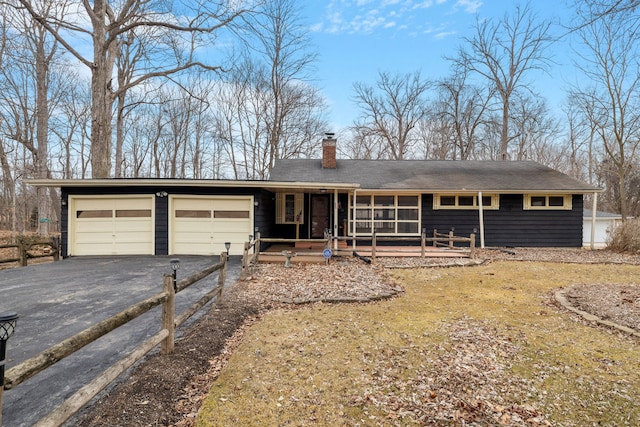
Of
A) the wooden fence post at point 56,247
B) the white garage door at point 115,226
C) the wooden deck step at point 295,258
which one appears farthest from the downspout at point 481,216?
the wooden fence post at point 56,247

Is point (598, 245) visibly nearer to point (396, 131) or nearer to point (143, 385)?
point (396, 131)

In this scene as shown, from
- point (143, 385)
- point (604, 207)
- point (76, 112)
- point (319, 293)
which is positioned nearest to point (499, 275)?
point (319, 293)

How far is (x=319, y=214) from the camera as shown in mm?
13516

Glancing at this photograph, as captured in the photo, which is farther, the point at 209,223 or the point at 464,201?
the point at 464,201

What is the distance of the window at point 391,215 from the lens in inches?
→ 519

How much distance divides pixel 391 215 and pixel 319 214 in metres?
3.10

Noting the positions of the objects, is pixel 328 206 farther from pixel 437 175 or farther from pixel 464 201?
pixel 464 201

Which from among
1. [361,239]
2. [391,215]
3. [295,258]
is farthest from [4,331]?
[391,215]

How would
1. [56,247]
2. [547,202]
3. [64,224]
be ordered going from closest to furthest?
[56,247] → [64,224] → [547,202]

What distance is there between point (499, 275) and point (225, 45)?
14.7 m

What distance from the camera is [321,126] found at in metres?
24.7

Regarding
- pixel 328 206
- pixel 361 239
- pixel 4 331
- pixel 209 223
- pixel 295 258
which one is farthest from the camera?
pixel 328 206

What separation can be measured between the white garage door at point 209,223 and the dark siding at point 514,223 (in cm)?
754

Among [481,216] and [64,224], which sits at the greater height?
Answer: [481,216]
